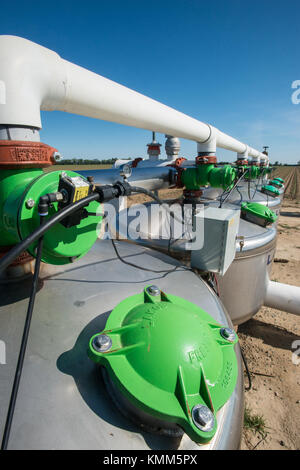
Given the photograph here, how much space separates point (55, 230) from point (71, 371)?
1.52 ft

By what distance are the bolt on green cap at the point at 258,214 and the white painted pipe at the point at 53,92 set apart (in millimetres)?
1580

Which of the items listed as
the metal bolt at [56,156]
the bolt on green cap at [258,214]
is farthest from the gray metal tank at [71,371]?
the bolt on green cap at [258,214]

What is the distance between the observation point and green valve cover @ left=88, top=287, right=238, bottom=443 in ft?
2.02

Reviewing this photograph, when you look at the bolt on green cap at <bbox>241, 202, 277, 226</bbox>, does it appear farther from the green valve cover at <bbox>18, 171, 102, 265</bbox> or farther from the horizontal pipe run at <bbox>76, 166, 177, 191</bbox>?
the green valve cover at <bbox>18, 171, 102, 265</bbox>

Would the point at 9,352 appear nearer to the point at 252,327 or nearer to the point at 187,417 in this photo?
the point at 187,417

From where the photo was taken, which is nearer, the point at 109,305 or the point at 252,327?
the point at 109,305

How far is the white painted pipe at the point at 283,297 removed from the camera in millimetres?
2512

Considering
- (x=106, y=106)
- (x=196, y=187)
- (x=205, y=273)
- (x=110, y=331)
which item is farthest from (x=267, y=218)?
(x=110, y=331)

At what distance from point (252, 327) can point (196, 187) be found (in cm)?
196

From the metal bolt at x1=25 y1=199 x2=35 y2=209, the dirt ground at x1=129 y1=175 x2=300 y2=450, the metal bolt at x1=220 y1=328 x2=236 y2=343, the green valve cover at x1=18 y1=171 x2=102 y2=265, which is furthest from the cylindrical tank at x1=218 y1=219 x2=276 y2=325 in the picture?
the metal bolt at x1=25 y1=199 x2=35 y2=209

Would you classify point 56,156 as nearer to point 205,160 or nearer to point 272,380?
point 205,160

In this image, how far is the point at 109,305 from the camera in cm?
105

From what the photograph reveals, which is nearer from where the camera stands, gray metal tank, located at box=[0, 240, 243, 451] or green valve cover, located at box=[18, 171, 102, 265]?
gray metal tank, located at box=[0, 240, 243, 451]

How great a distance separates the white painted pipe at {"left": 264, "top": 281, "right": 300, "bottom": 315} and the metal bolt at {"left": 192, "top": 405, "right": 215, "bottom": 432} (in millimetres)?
2303
